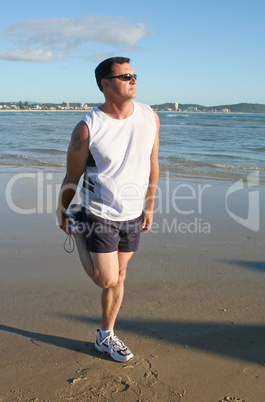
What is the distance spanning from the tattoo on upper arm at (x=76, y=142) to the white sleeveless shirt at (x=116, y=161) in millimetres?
73

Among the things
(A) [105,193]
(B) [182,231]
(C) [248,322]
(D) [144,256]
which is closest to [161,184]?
(B) [182,231]

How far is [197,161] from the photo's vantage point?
46.0 ft

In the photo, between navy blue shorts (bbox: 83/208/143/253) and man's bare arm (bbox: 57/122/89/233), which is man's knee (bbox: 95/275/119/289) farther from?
man's bare arm (bbox: 57/122/89/233)

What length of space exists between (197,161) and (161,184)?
486cm

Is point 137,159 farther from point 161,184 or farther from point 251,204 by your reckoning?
point 161,184

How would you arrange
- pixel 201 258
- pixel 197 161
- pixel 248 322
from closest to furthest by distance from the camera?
pixel 248 322
pixel 201 258
pixel 197 161

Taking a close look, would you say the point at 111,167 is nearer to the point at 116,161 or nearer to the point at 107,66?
the point at 116,161

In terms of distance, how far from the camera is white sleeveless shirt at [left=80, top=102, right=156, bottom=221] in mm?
2662

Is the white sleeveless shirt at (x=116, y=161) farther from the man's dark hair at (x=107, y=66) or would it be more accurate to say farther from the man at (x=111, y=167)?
the man's dark hair at (x=107, y=66)

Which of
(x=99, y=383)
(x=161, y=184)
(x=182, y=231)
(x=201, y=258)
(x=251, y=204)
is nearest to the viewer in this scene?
(x=99, y=383)

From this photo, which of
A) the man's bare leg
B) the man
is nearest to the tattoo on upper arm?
the man

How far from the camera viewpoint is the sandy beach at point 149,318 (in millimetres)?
2611

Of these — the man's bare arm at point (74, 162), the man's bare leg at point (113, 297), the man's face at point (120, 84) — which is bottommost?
the man's bare leg at point (113, 297)

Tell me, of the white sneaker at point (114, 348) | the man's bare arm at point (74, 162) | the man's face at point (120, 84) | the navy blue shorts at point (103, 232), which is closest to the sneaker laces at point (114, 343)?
the white sneaker at point (114, 348)
